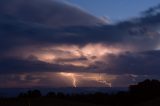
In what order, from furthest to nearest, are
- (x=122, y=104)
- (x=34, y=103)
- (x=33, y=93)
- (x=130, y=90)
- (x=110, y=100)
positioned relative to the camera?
(x=130, y=90)
(x=33, y=93)
(x=110, y=100)
(x=122, y=104)
(x=34, y=103)

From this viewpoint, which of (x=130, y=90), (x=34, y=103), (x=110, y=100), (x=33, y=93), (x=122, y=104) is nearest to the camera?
(x=34, y=103)

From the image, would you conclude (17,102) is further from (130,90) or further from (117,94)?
(130,90)

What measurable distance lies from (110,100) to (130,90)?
16.2 metres

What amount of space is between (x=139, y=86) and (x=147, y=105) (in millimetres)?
32535

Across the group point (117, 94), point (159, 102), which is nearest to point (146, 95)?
point (117, 94)

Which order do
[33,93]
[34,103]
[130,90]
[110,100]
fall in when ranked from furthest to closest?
[130,90] → [33,93] → [110,100] → [34,103]

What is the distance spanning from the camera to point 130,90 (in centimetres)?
8688

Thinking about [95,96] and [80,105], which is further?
[95,96]

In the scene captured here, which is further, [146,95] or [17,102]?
[146,95]

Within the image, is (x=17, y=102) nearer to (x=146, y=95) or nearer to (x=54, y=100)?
(x=54, y=100)

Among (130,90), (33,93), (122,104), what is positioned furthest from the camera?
(130,90)

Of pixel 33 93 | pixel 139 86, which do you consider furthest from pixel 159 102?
pixel 139 86

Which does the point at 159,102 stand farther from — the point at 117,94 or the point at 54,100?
the point at 117,94

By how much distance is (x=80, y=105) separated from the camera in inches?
2232
